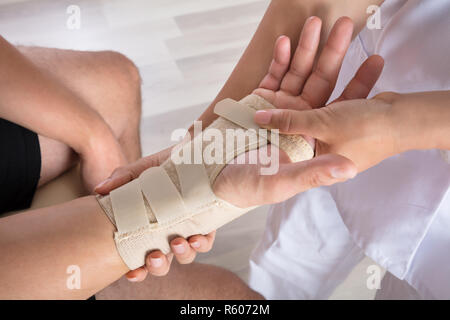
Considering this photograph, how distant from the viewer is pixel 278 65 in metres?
0.89

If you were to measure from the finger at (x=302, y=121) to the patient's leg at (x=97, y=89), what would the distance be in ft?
1.66

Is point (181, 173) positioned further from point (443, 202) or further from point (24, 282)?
point (443, 202)

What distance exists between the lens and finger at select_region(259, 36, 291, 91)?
2.81 ft

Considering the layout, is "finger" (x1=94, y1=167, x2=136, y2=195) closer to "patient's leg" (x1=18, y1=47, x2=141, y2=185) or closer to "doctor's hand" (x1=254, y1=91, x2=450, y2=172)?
"patient's leg" (x1=18, y1=47, x2=141, y2=185)

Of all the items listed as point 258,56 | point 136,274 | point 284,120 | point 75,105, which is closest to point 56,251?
point 136,274

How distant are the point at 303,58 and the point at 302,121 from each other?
7.9 inches

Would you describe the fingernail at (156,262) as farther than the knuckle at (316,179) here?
Yes

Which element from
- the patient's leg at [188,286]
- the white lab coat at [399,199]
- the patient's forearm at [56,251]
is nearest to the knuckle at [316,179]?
the white lab coat at [399,199]

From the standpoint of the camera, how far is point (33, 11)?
2.07 meters

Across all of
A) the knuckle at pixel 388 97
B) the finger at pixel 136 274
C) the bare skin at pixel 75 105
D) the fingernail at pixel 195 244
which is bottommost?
the finger at pixel 136 274

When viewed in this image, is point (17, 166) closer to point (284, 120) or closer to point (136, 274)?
point (136, 274)

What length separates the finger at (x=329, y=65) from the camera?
2.67ft

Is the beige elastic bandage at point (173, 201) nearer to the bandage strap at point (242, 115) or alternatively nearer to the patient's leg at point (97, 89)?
the bandage strap at point (242, 115)

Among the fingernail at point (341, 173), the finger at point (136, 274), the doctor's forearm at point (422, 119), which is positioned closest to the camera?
the fingernail at point (341, 173)
